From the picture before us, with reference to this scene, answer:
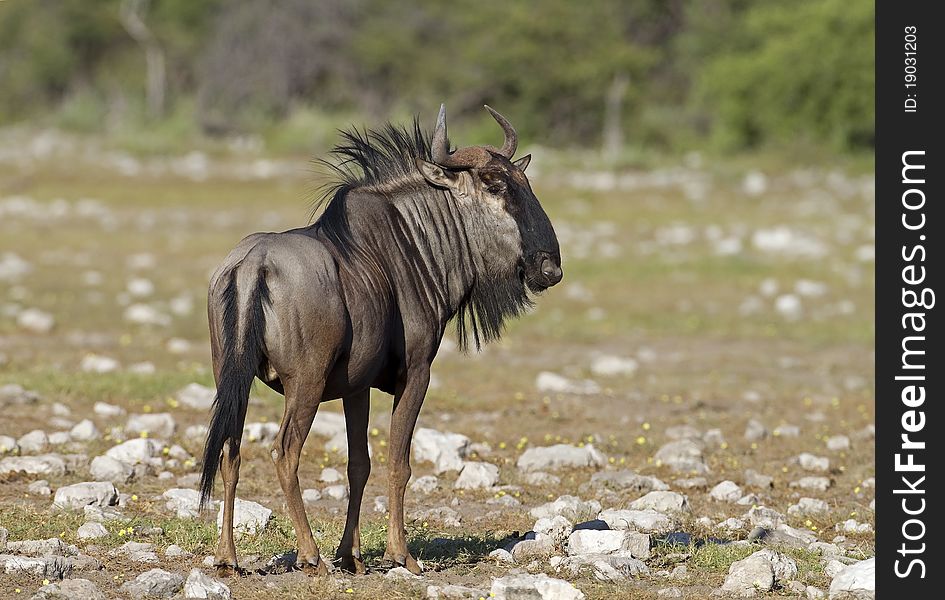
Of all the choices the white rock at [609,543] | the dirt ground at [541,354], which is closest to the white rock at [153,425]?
the dirt ground at [541,354]

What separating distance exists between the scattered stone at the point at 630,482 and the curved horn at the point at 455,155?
3009 millimetres

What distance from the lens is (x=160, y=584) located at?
637 cm

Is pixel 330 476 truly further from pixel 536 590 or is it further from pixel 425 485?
pixel 536 590

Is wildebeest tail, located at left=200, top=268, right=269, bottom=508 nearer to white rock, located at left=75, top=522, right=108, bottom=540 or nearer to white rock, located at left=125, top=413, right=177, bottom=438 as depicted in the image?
white rock, located at left=75, top=522, right=108, bottom=540

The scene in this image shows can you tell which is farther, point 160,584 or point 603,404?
point 603,404

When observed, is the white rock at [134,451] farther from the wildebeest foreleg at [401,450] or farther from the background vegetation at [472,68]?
the background vegetation at [472,68]

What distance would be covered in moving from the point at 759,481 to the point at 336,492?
2975mm

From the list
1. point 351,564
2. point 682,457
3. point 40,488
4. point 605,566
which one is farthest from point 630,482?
point 40,488

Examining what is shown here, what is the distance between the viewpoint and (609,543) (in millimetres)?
7230

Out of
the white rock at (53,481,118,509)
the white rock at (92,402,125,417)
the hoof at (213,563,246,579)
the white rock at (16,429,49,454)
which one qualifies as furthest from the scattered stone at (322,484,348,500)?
the white rock at (92,402,125,417)

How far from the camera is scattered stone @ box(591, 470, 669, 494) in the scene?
30.1 feet
